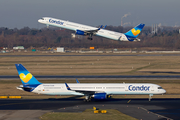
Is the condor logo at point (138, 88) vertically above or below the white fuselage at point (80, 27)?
below

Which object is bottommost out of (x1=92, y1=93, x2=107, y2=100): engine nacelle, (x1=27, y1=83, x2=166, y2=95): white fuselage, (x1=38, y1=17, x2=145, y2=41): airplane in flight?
(x1=92, y1=93, x2=107, y2=100): engine nacelle

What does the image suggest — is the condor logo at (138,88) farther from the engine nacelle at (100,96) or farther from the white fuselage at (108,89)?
the engine nacelle at (100,96)

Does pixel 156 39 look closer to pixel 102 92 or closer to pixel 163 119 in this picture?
pixel 102 92

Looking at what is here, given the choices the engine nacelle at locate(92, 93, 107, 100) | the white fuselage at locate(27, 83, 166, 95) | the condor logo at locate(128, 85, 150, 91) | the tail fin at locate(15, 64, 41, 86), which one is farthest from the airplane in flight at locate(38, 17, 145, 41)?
the engine nacelle at locate(92, 93, 107, 100)

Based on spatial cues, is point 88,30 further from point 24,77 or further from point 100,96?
point 100,96

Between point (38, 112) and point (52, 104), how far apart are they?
5938mm

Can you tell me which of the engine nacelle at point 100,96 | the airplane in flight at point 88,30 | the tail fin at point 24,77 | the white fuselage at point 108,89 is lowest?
the engine nacelle at point 100,96

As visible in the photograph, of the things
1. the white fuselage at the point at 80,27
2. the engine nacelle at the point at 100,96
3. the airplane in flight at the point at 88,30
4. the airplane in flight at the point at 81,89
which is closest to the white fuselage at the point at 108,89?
the airplane in flight at the point at 81,89

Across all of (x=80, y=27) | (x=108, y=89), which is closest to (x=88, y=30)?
(x=80, y=27)

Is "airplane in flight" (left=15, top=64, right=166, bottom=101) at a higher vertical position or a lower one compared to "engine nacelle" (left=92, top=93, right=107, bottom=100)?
higher

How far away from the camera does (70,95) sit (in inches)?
1967

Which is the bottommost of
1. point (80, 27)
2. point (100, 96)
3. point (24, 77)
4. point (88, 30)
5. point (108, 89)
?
point (100, 96)

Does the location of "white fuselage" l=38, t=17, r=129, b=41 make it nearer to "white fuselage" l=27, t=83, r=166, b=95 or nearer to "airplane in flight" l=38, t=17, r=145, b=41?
"airplane in flight" l=38, t=17, r=145, b=41

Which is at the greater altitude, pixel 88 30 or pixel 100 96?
pixel 88 30
